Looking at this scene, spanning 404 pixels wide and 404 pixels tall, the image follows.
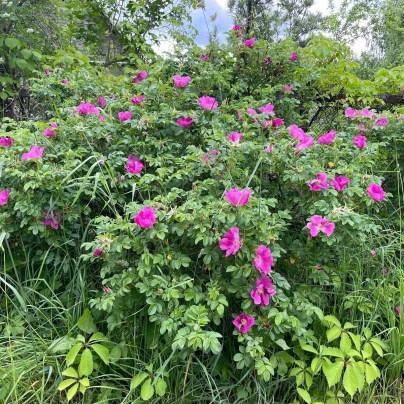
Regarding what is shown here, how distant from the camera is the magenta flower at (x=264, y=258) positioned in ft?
3.67

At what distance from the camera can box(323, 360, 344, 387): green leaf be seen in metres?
1.18

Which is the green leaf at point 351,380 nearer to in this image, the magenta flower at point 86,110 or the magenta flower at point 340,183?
the magenta flower at point 340,183

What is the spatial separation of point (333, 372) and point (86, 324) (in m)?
0.90

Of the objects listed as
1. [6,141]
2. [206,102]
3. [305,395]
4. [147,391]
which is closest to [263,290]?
[305,395]

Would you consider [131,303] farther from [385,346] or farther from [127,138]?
[385,346]

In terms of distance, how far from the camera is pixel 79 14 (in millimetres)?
3881

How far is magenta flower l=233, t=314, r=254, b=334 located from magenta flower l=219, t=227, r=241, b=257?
24 centimetres

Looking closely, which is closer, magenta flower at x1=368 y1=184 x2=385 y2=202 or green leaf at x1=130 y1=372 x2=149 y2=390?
green leaf at x1=130 y1=372 x2=149 y2=390

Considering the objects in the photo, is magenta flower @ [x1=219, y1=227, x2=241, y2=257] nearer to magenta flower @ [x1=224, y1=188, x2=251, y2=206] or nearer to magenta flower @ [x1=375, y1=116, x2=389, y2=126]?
magenta flower @ [x1=224, y1=188, x2=251, y2=206]

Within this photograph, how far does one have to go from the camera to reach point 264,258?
1.13 metres

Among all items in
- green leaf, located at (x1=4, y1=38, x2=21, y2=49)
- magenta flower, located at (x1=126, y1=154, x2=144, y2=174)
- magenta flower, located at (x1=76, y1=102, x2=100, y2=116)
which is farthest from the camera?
green leaf, located at (x1=4, y1=38, x2=21, y2=49)

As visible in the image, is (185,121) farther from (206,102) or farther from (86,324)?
(86,324)

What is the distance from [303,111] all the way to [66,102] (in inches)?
66.0

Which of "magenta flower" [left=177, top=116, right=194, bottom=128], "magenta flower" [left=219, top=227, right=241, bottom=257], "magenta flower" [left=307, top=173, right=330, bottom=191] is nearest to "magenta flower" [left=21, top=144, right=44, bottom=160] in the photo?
"magenta flower" [left=177, top=116, right=194, bottom=128]
